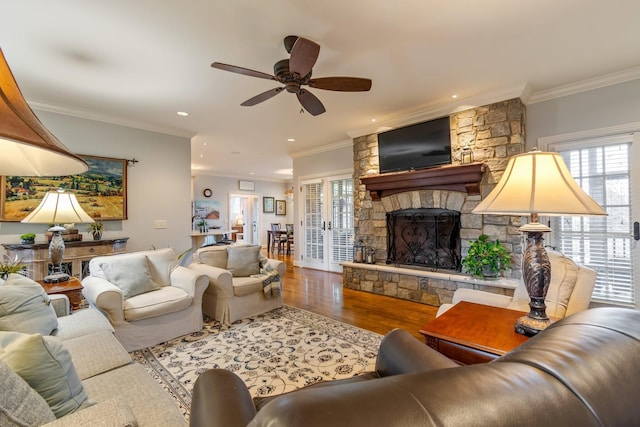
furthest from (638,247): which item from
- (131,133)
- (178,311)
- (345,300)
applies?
(131,133)

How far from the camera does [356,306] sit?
12.4 ft

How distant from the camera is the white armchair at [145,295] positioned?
2443mm

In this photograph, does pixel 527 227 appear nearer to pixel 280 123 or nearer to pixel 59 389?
pixel 59 389

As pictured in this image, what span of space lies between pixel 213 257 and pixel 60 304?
1542mm

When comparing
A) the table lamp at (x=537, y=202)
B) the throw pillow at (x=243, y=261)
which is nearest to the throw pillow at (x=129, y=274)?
the throw pillow at (x=243, y=261)

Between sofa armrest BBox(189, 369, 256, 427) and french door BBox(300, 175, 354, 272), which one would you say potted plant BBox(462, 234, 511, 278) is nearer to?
french door BBox(300, 175, 354, 272)

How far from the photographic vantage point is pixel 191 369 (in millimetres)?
2270

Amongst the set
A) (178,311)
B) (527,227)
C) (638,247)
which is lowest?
(178,311)

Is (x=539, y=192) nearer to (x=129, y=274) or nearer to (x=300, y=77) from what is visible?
(x=300, y=77)

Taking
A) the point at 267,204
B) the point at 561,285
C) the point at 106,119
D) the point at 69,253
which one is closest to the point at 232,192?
the point at 267,204

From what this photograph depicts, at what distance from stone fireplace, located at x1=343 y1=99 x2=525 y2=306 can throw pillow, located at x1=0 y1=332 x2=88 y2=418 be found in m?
3.65

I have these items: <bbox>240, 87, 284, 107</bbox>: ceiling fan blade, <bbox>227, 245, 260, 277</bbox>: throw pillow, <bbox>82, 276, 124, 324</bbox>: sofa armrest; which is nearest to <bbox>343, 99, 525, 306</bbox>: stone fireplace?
<bbox>227, 245, 260, 277</bbox>: throw pillow

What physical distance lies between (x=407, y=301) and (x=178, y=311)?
9.52 ft

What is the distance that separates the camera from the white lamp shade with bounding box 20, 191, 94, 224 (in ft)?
7.59
